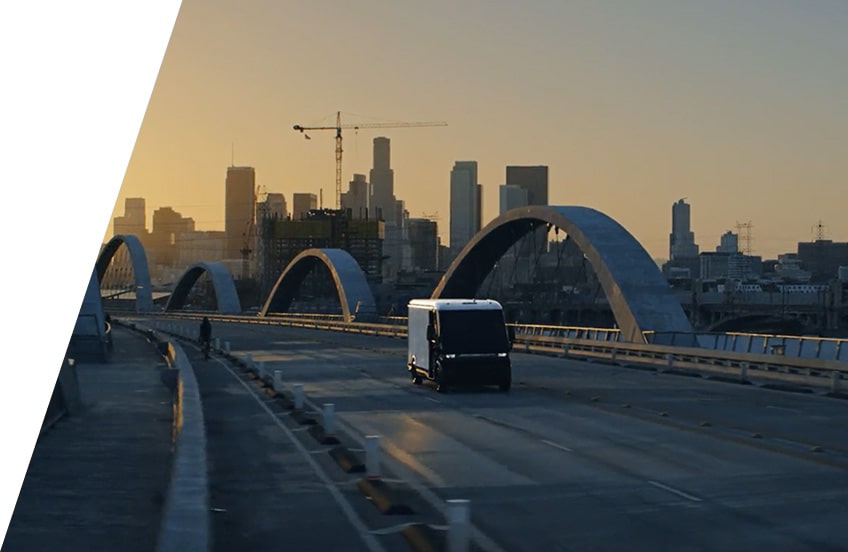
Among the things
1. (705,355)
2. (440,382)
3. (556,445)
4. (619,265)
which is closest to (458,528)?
(556,445)

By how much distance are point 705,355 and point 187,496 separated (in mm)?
30604

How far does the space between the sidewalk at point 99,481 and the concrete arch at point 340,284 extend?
7854 centimetres

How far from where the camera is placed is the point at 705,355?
4241 cm

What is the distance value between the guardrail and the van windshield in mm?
8300

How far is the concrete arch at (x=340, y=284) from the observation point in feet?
367

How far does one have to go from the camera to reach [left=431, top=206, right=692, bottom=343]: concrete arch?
2372 inches

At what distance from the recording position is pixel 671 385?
125 feet

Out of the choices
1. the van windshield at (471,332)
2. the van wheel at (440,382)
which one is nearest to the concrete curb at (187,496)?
the van wheel at (440,382)

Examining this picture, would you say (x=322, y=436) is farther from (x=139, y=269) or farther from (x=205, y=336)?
(x=139, y=269)

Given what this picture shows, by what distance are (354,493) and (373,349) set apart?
50.9 metres

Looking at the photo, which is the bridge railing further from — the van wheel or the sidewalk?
the sidewalk

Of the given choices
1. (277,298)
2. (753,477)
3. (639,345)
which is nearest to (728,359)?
(639,345)

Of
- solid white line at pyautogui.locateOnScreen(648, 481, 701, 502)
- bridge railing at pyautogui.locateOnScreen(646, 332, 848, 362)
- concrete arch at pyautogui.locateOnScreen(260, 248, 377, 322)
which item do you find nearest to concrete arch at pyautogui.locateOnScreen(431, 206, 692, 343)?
bridge railing at pyautogui.locateOnScreen(646, 332, 848, 362)

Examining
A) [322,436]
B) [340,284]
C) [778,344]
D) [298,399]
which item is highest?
[340,284]
